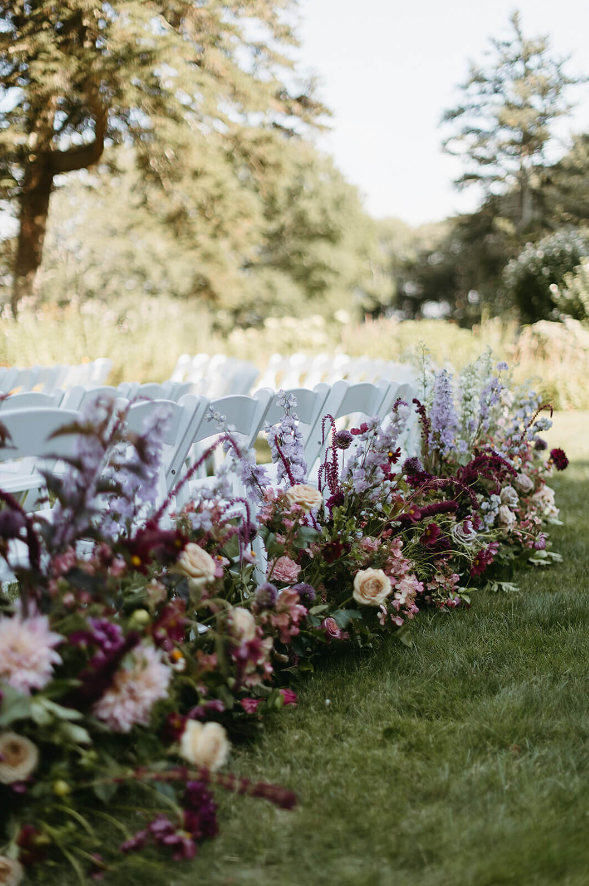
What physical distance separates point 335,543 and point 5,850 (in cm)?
137

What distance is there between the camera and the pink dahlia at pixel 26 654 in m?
1.43

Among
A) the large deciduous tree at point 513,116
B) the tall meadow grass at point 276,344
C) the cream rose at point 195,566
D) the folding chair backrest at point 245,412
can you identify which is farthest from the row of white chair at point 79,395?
the large deciduous tree at point 513,116

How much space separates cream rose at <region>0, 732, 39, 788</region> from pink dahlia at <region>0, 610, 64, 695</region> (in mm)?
121

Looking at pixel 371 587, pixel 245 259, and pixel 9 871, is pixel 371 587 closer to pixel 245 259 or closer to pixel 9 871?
pixel 9 871

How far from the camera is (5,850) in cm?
151

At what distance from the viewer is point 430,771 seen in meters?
1.91

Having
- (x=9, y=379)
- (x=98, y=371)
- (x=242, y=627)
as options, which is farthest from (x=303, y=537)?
(x=98, y=371)

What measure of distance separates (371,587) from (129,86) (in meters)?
10.8

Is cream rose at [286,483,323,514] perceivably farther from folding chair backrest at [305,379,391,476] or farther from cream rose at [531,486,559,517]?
cream rose at [531,486,559,517]

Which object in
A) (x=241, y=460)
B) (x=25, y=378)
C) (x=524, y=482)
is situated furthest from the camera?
(x=25, y=378)

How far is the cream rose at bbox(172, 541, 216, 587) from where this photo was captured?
189 centimetres

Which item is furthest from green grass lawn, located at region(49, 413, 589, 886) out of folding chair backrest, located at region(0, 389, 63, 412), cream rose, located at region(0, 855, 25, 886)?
folding chair backrest, located at region(0, 389, 63, 412)

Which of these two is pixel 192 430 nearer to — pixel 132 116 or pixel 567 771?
pixel 567 771

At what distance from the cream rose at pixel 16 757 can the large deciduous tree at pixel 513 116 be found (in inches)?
1330
